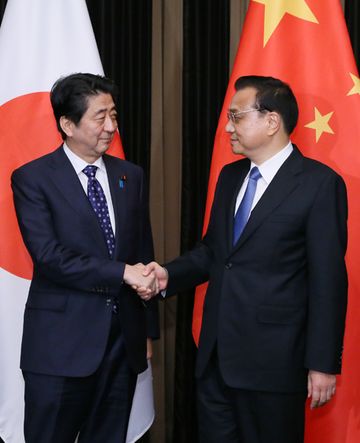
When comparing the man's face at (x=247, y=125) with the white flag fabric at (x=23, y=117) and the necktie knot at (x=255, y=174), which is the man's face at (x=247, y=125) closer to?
the necktie knot at (x=255, y=174)

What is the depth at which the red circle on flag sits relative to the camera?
Answer: 2389 millimetres

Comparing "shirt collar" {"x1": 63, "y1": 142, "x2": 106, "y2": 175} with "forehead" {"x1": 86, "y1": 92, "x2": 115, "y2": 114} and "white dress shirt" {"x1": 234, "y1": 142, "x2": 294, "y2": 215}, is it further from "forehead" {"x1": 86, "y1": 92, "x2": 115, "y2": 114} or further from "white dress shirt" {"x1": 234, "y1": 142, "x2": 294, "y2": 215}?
"white dress shirt" {"x1": 234, "y1": 142, "x2": 294, "y2": 215}

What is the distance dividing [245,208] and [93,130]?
54 centimetres

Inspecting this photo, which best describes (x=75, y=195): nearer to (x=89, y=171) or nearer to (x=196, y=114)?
(x=89, y=171)

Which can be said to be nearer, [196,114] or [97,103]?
[97,103]

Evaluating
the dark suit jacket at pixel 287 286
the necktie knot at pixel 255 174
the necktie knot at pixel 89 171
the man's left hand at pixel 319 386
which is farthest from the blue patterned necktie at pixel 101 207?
the man's left hand at pixel 319 386

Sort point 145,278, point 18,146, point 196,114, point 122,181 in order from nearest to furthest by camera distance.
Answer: point 145,278
point 122,181
point 18,146
point 196,114

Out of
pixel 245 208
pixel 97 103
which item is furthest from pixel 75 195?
pixel 245 208

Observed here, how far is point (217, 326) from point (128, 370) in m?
0.35

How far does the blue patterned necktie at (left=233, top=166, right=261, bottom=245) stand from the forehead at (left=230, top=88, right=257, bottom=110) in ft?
0.68

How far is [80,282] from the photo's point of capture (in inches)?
76.1

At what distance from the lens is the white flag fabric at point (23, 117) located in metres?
2.40

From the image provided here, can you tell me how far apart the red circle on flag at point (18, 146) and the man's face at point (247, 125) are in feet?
2.48

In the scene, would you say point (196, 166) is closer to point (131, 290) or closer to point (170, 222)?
point (170, 222)
